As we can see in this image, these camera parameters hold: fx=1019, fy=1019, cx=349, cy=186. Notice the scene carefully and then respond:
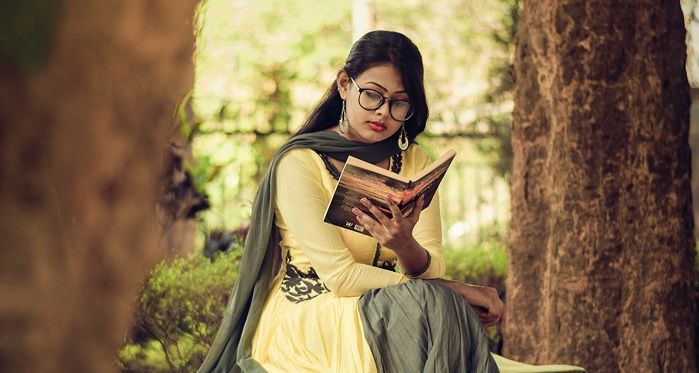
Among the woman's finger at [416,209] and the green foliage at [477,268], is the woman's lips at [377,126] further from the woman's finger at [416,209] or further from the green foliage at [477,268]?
the green foliage at [477,268]

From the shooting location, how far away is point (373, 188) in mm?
2463

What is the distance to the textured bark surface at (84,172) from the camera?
37 cm

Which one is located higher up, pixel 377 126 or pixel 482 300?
pixel 377 126

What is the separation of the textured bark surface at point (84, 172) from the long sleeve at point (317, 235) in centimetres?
223

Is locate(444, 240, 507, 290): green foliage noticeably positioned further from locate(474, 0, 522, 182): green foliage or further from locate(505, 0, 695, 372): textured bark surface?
locate(474, 0, 522, 182): green foliage

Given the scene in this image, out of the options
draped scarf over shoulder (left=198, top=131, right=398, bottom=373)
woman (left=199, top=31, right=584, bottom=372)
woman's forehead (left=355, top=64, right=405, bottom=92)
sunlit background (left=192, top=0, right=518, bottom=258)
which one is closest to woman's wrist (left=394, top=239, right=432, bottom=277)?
woman (left=199, top=31, right=584, bottom=372)

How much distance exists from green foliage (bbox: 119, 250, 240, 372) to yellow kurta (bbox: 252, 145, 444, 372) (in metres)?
0.94

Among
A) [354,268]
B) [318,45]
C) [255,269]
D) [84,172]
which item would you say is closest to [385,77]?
[354,268]

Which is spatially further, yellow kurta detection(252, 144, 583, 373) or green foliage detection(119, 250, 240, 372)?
green foliage detection(119, 250, 240, 372)

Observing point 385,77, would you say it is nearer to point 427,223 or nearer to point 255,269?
point 427,223

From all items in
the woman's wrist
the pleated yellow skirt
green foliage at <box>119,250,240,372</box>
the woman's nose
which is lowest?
green foliage at <box>119,250,240,372</box>

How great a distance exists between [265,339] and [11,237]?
241cm

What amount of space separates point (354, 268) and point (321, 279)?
10 centimetres

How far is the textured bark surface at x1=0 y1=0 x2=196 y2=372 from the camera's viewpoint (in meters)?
0.37
